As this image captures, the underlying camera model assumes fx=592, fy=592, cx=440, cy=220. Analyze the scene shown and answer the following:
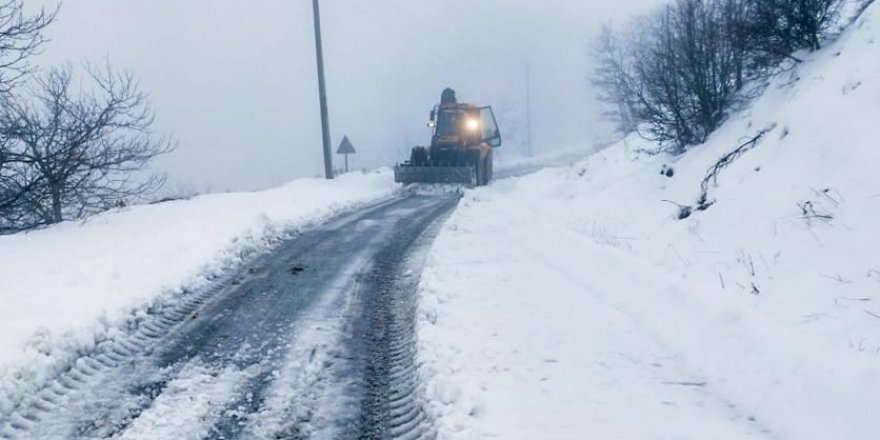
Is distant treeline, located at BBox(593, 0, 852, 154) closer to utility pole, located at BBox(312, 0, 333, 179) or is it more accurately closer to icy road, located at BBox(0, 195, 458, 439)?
icy road, located at BBox(0, 195, 458, 439)

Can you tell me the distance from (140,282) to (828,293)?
23.0 ft

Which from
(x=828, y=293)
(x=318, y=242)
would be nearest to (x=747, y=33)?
(x=828, y=293)

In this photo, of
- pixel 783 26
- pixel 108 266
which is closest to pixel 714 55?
pixel 783 26

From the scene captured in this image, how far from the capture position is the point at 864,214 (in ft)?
18.6

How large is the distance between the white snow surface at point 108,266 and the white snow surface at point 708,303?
2547 mm

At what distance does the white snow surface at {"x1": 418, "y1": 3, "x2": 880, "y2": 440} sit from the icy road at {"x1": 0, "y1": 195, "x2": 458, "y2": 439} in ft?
1.27

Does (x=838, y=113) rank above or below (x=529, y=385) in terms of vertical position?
above

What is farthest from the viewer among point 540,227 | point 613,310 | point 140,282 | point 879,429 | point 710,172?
point 540,227

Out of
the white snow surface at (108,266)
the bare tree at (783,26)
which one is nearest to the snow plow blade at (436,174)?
the white snow surface at (108,266)

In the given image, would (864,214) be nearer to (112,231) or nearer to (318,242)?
(318,242)

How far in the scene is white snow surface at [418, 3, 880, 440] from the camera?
11.5 feet

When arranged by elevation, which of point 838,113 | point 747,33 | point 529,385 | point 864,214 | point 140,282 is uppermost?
point 747,33

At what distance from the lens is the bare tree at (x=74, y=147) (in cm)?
1115

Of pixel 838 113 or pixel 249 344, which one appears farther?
pixel 838 113
